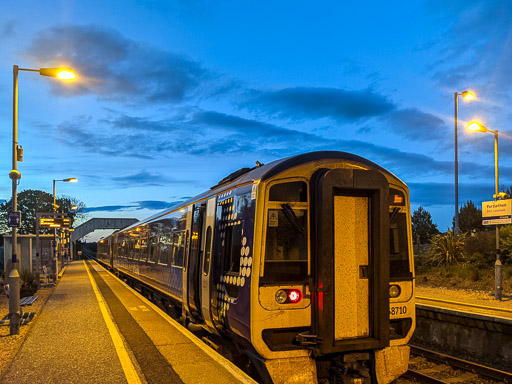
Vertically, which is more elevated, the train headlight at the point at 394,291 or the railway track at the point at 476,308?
the train headlight at the point at 394,291

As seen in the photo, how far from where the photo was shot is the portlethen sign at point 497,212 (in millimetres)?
15305

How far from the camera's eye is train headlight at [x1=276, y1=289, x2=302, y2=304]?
546 cm

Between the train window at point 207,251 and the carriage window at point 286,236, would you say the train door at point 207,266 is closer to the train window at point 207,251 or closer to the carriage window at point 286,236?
the train window at point 207,251

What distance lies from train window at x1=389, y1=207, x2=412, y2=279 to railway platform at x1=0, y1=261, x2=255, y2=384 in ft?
7.57

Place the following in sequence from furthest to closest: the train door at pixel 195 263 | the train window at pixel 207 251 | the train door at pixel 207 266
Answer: the train door at pixel 195 263, the train window at pixel 207 251, the train door at pixel 207 266

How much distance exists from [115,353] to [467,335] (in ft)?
24.7

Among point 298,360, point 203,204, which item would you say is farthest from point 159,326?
point 298,360

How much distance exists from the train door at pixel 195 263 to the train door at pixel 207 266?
0.24 metres

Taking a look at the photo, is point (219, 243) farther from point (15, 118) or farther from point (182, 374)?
point (15, 118)

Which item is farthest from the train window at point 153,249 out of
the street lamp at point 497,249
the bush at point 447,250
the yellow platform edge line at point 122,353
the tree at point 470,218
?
the tree at point 470,218

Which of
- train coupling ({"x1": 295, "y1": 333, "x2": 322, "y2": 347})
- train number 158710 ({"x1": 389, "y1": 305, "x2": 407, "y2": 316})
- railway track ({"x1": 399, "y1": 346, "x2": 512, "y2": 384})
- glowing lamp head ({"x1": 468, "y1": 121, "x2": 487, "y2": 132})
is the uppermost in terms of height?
glowing lamp head ({"x1": 468, "y1": 121, "x2": 487, "y2": 132})

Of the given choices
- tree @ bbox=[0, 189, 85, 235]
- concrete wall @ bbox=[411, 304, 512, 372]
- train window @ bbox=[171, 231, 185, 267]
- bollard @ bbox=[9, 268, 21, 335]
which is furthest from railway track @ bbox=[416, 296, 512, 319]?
tree @ bbox=[0, 189, 85, 235]

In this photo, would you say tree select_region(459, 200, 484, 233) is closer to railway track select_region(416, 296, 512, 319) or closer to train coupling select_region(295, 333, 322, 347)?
railway track select_region(416, 296, 512, 319)

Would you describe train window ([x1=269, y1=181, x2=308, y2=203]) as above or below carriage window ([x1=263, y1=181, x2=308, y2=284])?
above
